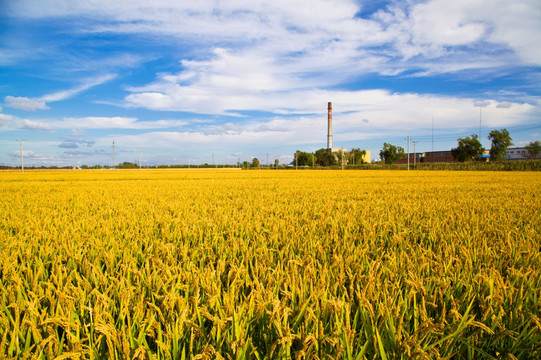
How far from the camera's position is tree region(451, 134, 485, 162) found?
9025 centimetres

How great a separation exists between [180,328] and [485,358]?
3.95 ft

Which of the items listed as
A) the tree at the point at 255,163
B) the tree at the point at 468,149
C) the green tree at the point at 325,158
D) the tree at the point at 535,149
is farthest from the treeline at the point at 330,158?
the tree at the point at 535,149

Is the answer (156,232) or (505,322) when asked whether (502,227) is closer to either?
(505,322)

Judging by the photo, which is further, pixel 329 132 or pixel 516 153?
pixel 516 153

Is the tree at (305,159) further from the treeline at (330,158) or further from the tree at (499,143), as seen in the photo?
the tree at (499,143)

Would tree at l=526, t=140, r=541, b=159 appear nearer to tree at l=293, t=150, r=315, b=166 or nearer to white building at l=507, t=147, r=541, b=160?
white building at l=507, t=147, r=541, b=160

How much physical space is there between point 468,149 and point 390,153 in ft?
98.6

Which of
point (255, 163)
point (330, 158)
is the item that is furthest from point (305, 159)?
point (255, 163)

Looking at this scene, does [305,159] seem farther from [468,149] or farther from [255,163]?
[468,149]

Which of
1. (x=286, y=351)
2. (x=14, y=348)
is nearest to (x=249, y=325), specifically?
(x=286, y=351)

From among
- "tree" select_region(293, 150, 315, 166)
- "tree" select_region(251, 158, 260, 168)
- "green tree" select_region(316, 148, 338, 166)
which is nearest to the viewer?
"green tree" select_region(316, 148, 338, 166)

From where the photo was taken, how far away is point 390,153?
118375 mm

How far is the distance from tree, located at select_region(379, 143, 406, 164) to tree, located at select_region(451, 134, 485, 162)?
25040 millimetres

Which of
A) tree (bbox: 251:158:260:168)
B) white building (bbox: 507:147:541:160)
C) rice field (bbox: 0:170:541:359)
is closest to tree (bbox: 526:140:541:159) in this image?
white building (bbox: 507:147:541:160)
